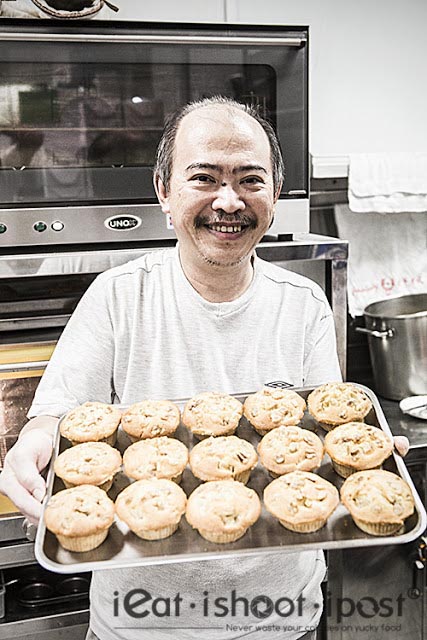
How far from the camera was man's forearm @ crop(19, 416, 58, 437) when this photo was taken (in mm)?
1463

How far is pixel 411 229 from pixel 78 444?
6.30ft

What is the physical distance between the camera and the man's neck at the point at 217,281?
1.63m

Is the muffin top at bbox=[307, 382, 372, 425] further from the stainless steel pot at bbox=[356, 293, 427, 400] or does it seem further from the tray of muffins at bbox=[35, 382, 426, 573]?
→ the stainless steel pot at bbox=[356, 293, 427, 400]

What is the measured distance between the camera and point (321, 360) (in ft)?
5.60

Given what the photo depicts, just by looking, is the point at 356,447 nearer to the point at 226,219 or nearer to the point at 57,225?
the point at 226,219

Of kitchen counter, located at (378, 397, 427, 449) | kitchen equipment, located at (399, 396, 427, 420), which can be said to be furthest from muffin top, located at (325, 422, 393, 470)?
kitchen equipment, located at (399, 396, 427, 420)

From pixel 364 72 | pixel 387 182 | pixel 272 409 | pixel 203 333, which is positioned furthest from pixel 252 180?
pixel 364 72

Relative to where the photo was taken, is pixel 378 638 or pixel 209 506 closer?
pixel 209 506

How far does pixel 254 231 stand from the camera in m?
1.53

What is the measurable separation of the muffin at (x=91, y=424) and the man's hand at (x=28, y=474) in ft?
0.15

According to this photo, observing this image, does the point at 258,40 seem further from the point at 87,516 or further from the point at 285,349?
the point at 87,516

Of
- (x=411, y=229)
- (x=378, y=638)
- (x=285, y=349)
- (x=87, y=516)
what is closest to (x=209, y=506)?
(x=87, y=516)

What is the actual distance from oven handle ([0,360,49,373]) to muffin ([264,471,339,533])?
0.85 metres

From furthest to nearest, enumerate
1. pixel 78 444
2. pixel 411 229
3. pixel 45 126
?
pixel 411 229 → pixel 45 126 → pixel 78 444
